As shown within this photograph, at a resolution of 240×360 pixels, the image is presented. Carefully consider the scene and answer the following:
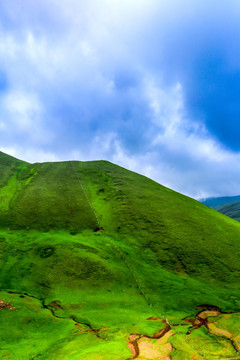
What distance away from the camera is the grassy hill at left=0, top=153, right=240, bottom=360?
26.7 m

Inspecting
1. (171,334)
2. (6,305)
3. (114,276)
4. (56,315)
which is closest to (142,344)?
(171,334)

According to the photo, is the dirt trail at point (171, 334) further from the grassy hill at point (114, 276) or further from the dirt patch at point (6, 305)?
the dirt patch at point (6, 305)

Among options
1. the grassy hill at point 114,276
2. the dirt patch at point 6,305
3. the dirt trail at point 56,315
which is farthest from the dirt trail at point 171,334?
the dirt patch at point 6,305

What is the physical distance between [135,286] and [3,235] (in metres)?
40.7

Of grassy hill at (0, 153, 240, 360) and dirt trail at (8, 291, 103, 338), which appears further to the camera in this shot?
dirt trail at (8, 291, 103, 338)

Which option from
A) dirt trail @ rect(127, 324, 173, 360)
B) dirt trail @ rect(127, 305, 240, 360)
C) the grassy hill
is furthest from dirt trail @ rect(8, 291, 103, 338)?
dirt trail @ rect(127, 305, 240, 360)

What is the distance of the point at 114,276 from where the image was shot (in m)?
46.8

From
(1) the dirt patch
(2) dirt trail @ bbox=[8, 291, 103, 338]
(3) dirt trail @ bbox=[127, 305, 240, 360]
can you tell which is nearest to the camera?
(3) dirt trail @ bbox=[127, 305, 240, 360]

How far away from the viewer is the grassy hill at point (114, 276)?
26.7 metres

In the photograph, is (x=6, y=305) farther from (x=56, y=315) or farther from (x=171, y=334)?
(x=171, y=334)

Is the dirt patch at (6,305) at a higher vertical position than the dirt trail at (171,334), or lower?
lower

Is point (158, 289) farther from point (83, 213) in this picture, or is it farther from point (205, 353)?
point (83, 213)

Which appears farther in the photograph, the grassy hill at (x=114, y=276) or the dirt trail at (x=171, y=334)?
the grassy hill at (x=114, y=276)

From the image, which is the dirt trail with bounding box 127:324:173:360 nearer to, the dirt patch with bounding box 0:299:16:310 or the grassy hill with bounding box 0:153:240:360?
the grassy hill with bounding box 0:153:240:360
